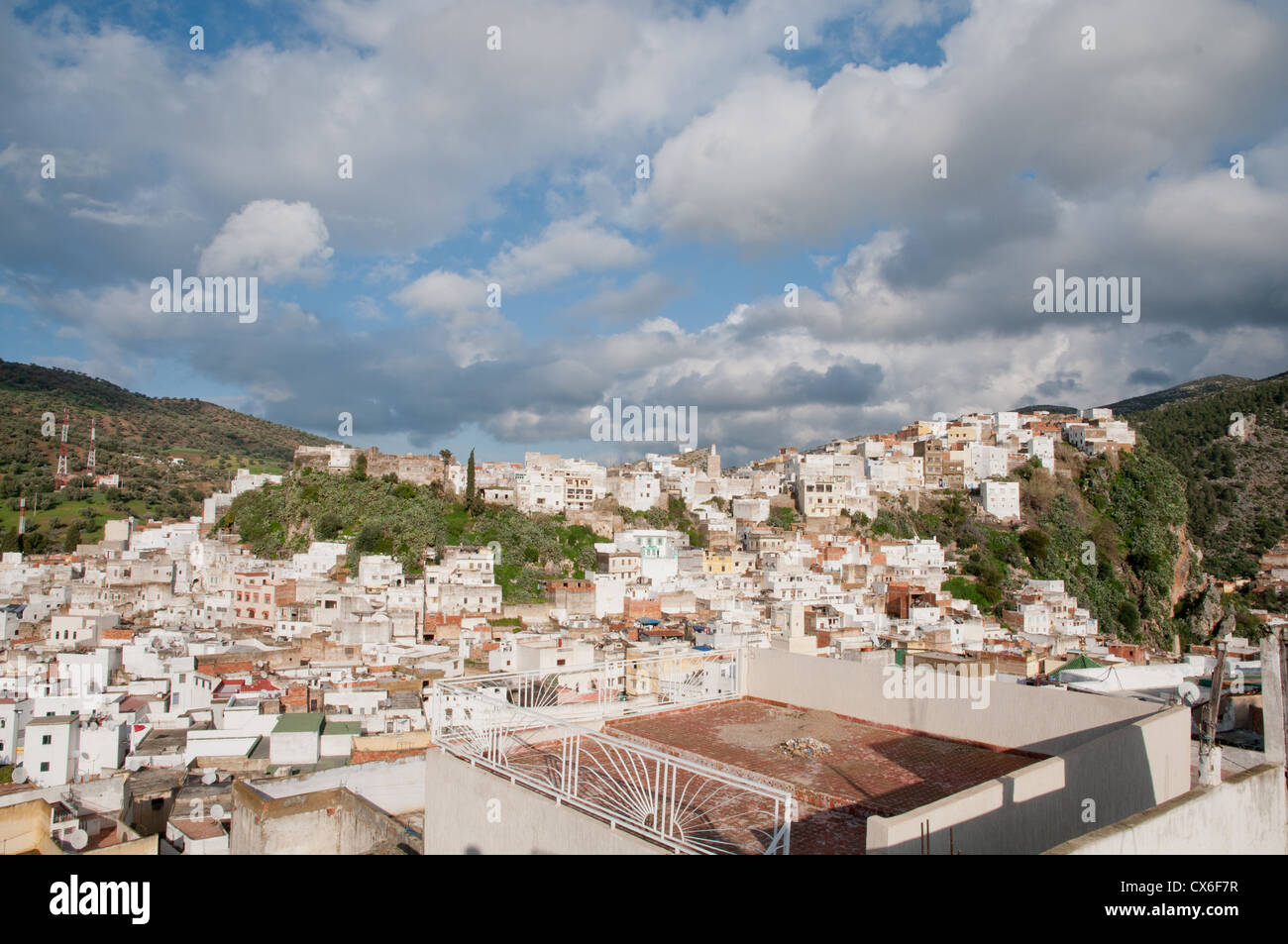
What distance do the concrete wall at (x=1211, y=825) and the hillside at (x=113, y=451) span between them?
49.2 m

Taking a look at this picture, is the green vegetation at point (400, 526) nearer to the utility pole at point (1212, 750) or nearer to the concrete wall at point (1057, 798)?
the concrete wall at point (1057, 798)

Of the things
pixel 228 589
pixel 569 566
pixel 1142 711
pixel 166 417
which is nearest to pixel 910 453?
pixel 569 566

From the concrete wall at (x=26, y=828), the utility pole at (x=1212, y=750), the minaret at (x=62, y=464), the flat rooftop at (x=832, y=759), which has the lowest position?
the concrete wall at (x=26, y=828)

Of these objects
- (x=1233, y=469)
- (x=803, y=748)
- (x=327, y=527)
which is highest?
(x=1233, y=469)

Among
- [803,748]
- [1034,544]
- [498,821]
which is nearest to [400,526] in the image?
[803,748]

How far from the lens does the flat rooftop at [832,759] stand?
5297 mm

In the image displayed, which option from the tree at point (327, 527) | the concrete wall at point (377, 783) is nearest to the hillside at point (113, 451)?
the tree at point (327, 527)

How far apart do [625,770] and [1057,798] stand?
2792 millimetres

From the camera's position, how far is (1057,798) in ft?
14.6

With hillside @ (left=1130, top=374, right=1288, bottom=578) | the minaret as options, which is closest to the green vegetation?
the minaret

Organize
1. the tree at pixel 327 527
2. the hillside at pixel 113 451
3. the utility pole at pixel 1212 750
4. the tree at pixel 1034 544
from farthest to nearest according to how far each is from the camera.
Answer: the tree at pixel 1034 544
the hillside at pixel 113 451
the tree at pixel 327 527
the utility pole at pixel 1212 750

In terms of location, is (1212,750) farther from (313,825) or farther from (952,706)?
(313,825)

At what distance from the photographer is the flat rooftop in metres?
5.30
